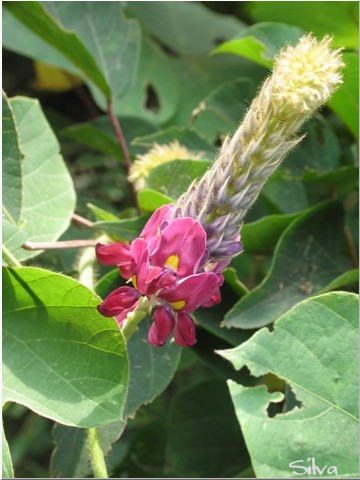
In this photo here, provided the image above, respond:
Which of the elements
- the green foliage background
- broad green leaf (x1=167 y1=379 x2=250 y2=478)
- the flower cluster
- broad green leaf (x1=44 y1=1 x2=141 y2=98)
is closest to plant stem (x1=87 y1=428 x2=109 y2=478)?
the green foliage background

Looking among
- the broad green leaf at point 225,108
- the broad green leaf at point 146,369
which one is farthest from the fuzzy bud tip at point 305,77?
the broad green leaf at point 225,108

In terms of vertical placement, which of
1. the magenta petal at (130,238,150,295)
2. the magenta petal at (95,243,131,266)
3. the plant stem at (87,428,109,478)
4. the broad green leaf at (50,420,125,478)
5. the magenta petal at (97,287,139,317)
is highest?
the magenta petal at (130,238,150,295)

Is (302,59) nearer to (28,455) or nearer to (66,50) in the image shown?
(66,50)

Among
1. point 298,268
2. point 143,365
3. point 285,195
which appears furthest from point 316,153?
point 143,365

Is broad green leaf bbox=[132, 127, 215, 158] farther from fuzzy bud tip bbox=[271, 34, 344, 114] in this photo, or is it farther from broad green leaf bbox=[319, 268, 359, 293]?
fuzzy bud tip bbox=[271, 34, 344, 114]

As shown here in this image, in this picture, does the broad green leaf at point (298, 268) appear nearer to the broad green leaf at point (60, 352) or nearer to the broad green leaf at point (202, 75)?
the broad green leaf at point (60, 352)

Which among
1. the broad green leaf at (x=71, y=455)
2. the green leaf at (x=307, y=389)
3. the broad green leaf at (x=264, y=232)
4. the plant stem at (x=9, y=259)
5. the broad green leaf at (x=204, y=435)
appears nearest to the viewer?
the green leaf at (x=307, y=389)
